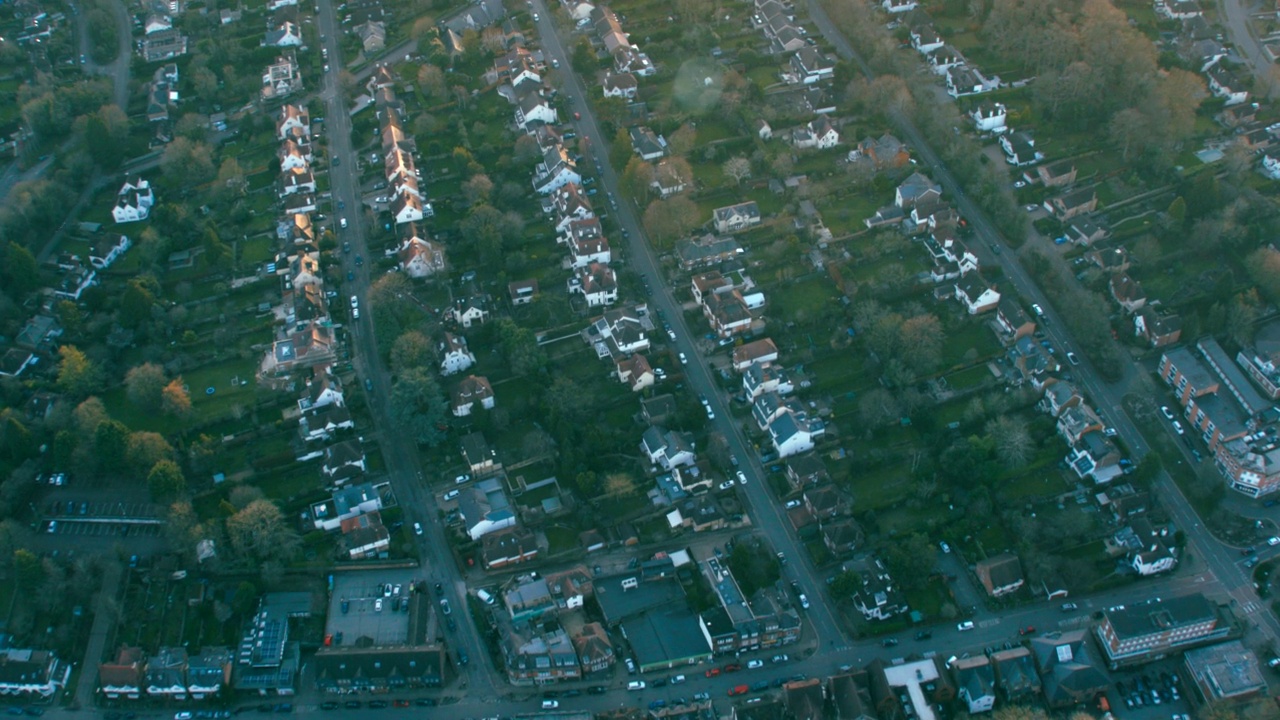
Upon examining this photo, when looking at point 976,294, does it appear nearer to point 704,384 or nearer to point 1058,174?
point 1058,174

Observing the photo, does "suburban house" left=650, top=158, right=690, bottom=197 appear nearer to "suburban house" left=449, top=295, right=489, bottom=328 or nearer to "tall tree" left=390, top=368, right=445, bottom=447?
"suburban house" left=449, top=295, right=489, bottom=328

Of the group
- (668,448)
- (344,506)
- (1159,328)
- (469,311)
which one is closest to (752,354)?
(668,448)

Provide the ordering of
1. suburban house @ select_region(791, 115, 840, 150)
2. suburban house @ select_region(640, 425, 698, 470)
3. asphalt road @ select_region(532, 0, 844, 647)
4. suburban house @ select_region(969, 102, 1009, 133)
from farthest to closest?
1. suburban house @ select_region(969, 102, 1009, 133)
2. suburban house @ select_region(791, 115, 840, 150)
3. suburban house @ select_region(640, 425, 698, 470)
4. asphalt road @ select_region(532, 0, 844, 647)

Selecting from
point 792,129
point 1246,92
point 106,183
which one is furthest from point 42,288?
point 1246,92

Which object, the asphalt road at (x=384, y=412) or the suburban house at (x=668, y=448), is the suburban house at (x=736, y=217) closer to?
the suburban house at (x=668, y=448)

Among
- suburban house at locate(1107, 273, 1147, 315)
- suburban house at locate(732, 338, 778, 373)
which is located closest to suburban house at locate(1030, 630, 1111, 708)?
suburban house at locate(732, 338, 778, 373)

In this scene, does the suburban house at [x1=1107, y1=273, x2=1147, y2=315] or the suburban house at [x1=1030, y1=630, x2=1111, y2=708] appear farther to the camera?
the suburban house at [x1=1107, y1=273, x2=1147, y2=315]
